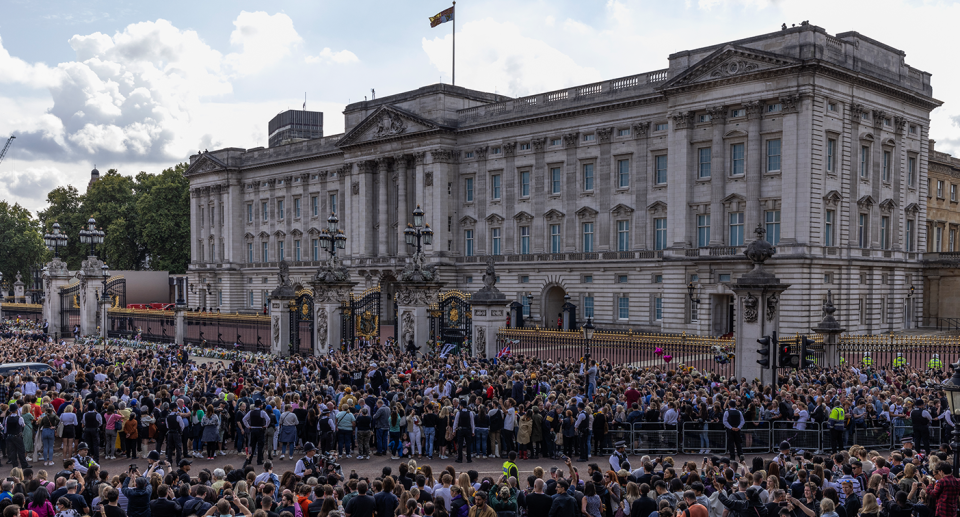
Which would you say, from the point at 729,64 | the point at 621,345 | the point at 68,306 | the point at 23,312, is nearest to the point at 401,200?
the point at 68,306

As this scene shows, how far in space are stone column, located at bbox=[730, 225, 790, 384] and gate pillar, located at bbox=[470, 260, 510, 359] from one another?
10.3m

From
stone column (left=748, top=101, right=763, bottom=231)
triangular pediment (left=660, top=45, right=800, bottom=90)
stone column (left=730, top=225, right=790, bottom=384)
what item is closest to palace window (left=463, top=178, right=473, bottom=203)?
triangular pediment (left=660, top=45, right=800, bottom=90)

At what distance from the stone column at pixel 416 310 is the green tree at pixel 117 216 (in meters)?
74.3

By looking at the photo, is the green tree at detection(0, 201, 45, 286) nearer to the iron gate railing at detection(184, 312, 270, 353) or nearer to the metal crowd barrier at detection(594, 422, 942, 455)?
the iron gate railing at detection(184, 312, 270, 353)

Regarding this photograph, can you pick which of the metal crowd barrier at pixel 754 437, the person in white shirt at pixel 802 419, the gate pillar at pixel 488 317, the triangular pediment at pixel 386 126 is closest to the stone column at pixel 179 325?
the gate pillar at pixel 488 317

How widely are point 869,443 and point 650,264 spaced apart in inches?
1441

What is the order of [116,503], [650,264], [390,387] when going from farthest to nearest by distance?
1. [650,264]
2. [390,387]
3. [116,503]

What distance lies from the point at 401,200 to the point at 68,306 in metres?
27.0

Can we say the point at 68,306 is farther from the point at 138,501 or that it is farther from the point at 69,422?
the point at 138,501

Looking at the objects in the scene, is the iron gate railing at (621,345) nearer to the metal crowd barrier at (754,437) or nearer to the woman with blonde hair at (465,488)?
the metal crowd barrier at (754,437)

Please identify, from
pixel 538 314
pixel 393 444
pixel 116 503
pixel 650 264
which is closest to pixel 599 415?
pixel 393 444

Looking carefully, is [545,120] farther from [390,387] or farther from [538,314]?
[390,387]

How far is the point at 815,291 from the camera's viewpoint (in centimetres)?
4834

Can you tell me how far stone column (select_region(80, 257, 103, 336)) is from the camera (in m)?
51.8
